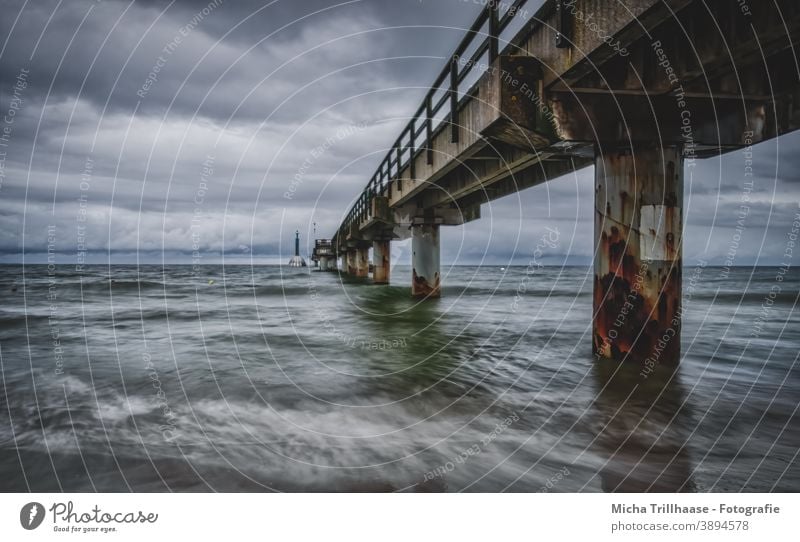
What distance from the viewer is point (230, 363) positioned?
1048 centimetres

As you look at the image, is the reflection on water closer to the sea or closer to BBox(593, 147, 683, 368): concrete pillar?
the sea

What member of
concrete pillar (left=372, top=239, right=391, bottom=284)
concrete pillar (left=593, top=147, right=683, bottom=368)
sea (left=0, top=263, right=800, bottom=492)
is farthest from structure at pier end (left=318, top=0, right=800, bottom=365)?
concrete pillar (left=372, top=239, right=391, bottom=284)

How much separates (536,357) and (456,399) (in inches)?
166

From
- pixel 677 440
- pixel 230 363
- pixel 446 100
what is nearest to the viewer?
pixel 677 440

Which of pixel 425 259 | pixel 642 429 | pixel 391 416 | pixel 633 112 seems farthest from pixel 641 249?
pixel 425 259

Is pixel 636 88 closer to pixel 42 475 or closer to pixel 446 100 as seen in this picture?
pixel 446 100

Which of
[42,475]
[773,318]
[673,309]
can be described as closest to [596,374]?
[673,309]

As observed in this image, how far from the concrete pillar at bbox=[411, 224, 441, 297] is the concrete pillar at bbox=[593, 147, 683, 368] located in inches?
587

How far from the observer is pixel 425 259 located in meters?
23.7

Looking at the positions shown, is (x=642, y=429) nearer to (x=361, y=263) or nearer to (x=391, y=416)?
(x=391, y=416)

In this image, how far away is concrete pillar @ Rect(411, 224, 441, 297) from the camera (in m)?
23.2

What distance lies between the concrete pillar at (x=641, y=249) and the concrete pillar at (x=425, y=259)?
49.0 feet

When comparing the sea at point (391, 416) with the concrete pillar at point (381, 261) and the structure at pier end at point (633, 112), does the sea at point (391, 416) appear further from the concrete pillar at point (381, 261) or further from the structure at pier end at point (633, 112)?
the concrete pillar at point (381, 261)

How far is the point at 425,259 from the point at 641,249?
16009 millimetres
